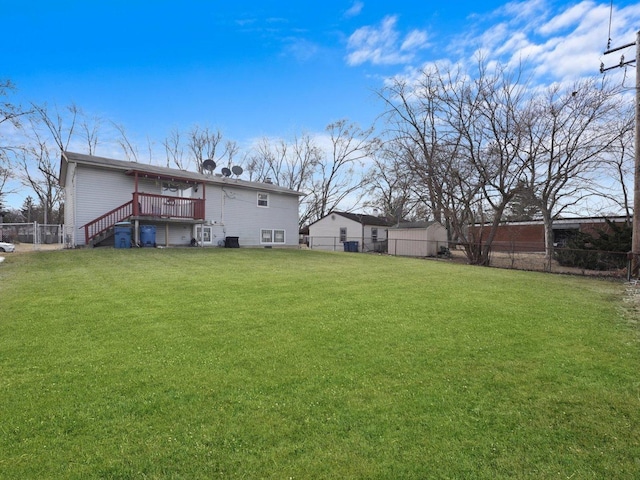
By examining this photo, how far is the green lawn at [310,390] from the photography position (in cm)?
224

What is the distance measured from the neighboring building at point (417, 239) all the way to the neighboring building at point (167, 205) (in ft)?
28.0

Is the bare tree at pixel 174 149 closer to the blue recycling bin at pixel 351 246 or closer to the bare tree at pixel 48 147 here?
the bare tree at pixel 48 147

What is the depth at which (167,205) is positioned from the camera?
711 inches

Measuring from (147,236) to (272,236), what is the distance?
879 cm

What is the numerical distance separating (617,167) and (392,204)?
24633 millimetres

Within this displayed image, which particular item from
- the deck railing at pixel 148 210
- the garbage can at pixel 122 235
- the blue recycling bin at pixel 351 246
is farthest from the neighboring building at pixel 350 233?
the garbage can at pixel 122 235

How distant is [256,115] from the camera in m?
27.4

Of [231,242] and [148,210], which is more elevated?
[148,210]

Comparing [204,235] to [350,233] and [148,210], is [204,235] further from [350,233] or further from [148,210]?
[350,233]

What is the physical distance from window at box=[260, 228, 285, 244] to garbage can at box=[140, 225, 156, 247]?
755cm

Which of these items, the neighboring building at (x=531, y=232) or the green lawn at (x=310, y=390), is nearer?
the green lawn at (x=310, y=390)

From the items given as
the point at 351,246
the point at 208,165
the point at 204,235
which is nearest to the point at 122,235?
the point at 204,235

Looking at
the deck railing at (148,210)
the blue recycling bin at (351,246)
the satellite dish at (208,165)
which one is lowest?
the blue recycling bin at (351,246)

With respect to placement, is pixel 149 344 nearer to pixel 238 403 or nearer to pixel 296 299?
Answer: pixel 238 403
